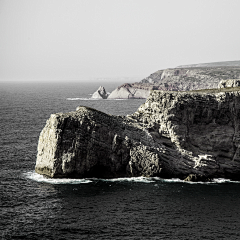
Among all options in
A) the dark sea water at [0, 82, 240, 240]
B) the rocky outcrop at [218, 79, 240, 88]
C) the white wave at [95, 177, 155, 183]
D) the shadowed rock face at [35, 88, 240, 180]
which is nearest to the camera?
the dark sea water at [0, 82, 240, 240]

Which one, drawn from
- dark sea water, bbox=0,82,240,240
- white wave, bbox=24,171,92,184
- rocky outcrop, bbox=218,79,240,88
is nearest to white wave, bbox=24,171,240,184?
white wave, bbox=24,171,92,184

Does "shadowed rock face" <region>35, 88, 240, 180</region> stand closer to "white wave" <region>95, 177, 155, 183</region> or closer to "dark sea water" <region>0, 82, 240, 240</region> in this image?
"white wave" <region>95, 177, 155, 183</region>

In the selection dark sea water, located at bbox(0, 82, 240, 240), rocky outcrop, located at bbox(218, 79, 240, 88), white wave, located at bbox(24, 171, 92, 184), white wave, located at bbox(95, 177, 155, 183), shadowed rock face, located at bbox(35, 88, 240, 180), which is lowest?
dark sea water, located at bbox(0, 82, 240, 240)

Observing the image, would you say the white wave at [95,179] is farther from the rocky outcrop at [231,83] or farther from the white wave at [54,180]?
the rocky outcrop at [231,83]

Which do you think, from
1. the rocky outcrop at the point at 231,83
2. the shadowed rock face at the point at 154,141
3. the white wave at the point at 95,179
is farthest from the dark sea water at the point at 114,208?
the rocky outcrop at the point at 231,83

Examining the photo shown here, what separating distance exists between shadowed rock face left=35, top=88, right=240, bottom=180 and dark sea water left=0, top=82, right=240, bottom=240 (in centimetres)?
263

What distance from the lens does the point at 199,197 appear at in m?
54.4

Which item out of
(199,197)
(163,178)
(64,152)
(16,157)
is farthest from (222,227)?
(16,157)

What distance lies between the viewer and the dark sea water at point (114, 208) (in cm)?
4238

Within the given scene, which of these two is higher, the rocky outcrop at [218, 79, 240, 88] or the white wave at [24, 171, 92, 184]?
the rocky outcrop at [218, 79, 240, 88]

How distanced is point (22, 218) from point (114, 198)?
46.9 feet

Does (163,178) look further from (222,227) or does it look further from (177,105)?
(222,227)

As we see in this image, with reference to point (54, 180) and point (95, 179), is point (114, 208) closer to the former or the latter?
point (95, 179)

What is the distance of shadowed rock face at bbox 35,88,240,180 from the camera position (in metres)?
61.9
